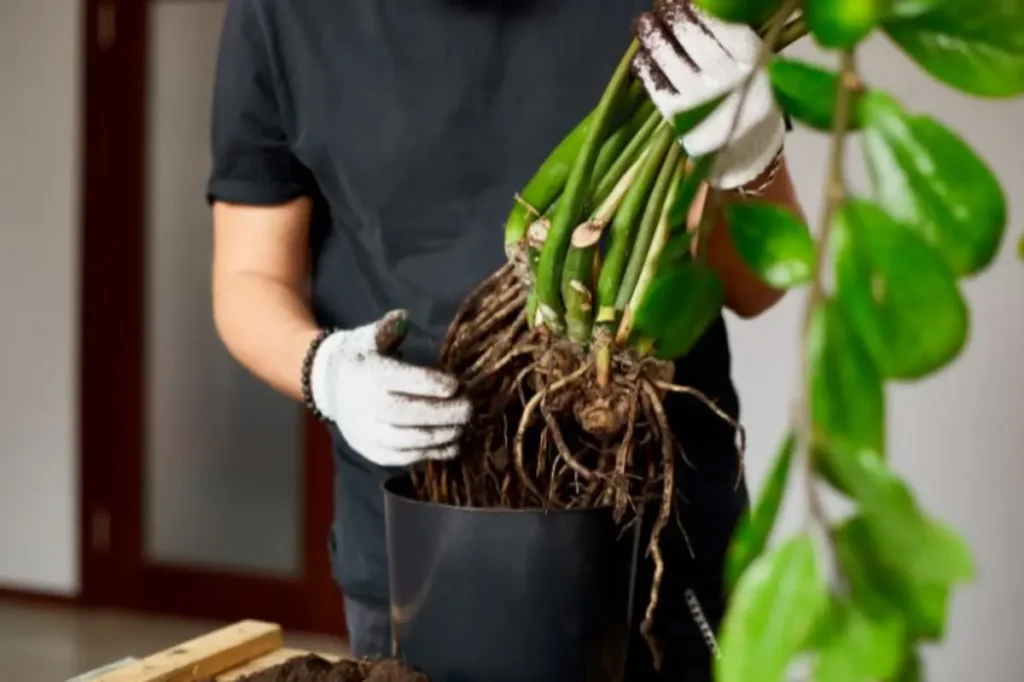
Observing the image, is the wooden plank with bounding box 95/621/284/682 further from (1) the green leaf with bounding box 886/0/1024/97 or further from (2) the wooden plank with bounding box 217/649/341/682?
(1) the green leaf with bounding box 886/0/1024/97

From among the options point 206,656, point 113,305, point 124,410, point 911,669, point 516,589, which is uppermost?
point 911,669

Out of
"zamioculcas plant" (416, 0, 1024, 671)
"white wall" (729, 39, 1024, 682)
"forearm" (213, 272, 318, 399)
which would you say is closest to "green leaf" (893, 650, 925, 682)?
"zamioculcas plant" (416, 0, 1024, 671)

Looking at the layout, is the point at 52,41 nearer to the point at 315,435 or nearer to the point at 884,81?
the point at 315,435

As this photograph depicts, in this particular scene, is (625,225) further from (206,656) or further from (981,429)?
(981,429)

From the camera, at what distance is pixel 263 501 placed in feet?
9.66

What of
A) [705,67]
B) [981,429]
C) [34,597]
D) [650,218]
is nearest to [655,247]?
[650,218]

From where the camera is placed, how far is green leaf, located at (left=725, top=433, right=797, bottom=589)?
0.91ft

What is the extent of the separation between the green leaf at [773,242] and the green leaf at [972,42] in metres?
0.05

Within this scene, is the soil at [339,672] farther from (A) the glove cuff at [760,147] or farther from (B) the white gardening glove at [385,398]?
(A) the glove cuff at [760,147]

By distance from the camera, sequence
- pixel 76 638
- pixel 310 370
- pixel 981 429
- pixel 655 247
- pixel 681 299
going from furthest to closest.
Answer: pixel 76 638 < pixel 981 429 < pixel 310 370 < pixel 655 247 < pixel 681 299

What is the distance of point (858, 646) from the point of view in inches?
10.1

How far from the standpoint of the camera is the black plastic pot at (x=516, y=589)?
0.64 metres

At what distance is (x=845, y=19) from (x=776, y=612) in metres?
0.14

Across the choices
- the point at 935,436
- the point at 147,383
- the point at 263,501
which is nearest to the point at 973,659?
the point at 935,436
